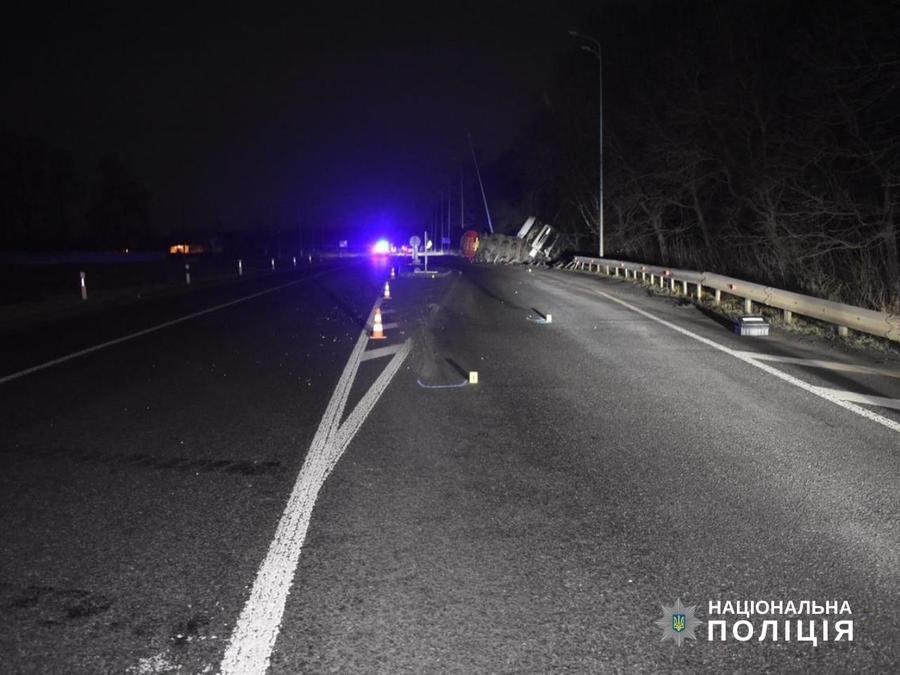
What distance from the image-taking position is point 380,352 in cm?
1180

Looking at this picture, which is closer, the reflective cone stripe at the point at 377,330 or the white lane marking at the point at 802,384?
the white lane marking at the point at 802,384

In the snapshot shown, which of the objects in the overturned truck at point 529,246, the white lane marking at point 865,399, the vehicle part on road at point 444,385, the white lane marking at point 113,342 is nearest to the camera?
the white lane marking at point 865,399

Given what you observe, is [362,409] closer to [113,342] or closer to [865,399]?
[865,399]

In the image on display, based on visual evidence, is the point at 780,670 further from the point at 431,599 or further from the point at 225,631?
the point at 225,631

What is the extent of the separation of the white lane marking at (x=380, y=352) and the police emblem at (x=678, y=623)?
799cm

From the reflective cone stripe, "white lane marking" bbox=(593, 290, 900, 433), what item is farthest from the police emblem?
the reflective cone stripe

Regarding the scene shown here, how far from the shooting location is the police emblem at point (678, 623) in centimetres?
328

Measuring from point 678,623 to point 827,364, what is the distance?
7.96 metres

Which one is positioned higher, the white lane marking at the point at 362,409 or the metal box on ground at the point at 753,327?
the metal box on ground at the point at 753,327

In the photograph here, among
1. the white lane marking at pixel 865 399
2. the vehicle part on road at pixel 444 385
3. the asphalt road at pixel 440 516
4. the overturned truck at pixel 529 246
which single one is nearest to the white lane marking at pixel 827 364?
the asphalt road at pixel 440 516

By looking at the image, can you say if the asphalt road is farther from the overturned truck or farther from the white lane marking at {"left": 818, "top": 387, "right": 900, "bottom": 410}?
the overturned truck

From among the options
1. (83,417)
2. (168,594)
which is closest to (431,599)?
(168,594)

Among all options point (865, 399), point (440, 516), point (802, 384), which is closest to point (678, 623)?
point (440, 516)

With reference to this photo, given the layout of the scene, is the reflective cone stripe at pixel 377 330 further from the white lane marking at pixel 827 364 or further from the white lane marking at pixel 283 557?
the white lane marking at pixel 827 364
